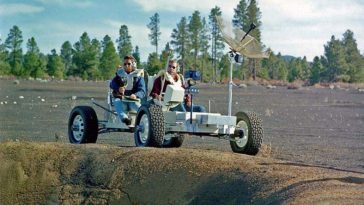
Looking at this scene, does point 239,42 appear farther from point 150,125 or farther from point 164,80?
point 150,125

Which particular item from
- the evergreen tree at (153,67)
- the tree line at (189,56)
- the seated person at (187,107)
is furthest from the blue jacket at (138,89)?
the tree line at (189,56)

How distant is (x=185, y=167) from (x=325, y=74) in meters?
110

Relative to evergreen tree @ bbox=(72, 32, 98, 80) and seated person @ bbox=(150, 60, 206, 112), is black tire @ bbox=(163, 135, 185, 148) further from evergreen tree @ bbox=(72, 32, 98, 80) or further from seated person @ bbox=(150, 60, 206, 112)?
evergreen tree @ bbox=(72, 32, 98, 80)

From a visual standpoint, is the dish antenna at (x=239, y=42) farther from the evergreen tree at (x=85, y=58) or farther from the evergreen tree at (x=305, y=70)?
the evergreen tree at (x=305, y=70)

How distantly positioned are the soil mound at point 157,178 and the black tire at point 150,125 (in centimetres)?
40

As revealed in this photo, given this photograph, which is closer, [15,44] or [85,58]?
[85,58]

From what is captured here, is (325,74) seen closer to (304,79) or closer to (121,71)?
(304,79)

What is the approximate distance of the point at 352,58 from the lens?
120 m

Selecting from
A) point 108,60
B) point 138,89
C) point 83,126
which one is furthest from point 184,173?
point 108,60

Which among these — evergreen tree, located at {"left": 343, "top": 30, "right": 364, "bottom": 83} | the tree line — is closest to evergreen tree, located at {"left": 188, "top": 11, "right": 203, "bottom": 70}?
the tree line

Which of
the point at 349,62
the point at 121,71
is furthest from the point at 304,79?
the point at 121,71

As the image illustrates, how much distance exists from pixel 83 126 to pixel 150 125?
101 inches

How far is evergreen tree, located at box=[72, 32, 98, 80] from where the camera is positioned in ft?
343

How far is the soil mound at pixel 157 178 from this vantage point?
10273 millimetres
